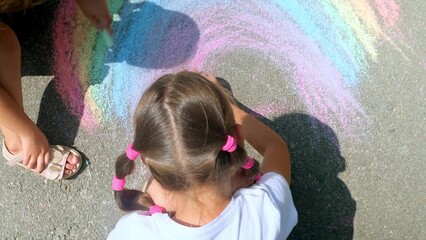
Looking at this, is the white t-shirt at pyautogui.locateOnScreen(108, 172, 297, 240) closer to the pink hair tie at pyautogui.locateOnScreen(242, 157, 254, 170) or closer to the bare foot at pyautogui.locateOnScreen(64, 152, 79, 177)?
the pink hair tie at pyautogui.locateOnScreen(242, 157, 254, 170)

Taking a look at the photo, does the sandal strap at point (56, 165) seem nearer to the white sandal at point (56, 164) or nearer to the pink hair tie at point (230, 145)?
the white sandal at point (56, 164)

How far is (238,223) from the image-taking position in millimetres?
1283

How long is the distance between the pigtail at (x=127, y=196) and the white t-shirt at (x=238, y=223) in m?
0.11

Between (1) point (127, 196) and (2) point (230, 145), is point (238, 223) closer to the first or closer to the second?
(2) point (230, 145)

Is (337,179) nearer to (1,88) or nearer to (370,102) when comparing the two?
Result: (370,102)

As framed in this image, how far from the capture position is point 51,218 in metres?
1.89

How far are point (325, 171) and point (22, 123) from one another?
115cm

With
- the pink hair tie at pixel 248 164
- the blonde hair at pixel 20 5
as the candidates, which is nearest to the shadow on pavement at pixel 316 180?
the pink hair tie at pixel 248 164

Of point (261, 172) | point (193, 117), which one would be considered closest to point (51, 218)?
point (261, 172)

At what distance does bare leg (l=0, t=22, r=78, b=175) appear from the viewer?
65.6 inches

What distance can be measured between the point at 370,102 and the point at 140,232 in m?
1.03

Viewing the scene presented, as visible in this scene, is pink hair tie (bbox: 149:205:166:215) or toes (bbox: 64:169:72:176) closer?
pink hair tie (bbox: 149:205:166:215)

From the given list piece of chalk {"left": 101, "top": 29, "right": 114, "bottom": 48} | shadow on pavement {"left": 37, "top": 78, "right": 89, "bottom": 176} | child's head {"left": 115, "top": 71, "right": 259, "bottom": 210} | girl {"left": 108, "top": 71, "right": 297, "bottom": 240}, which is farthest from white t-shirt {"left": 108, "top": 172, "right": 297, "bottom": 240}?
piece of chalk {"left": 101, "top": 29, "right": 114, "bottom": 48}

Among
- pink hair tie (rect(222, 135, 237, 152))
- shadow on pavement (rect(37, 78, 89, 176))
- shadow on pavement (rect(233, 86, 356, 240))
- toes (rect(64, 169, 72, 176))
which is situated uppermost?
pink hair tie (rect(222, 135, 237, 152))
